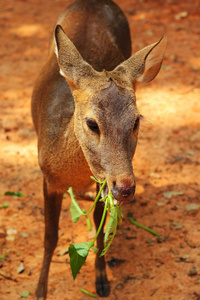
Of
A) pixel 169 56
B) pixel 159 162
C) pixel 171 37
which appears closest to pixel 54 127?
pixel 159 162

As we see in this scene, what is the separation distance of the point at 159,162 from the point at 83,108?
2.41m

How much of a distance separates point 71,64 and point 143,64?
524mm

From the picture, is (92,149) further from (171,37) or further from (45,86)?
(171,37)

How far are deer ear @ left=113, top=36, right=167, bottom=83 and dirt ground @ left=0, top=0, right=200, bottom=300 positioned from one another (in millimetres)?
381

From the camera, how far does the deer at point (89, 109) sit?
8.77 feet

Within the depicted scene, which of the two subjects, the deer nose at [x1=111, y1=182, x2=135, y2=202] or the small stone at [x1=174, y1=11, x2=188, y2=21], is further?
the small stone at [x1=174, y1=11, x2=188, y2=21]

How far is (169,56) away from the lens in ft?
24.3

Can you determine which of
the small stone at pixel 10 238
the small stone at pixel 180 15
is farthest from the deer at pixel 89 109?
the small stone at pixel 180 15

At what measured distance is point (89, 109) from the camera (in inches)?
110

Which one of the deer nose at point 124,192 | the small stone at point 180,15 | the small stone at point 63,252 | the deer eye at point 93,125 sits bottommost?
the small stone at point 63,252

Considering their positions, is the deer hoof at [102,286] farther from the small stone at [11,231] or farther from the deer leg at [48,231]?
the small stone at [11,231]

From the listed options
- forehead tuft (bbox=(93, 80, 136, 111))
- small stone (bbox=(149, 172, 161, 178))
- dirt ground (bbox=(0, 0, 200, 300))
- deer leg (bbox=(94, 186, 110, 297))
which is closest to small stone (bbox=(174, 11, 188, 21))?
dirt ground (bbox=(0, 0, 200, 300))

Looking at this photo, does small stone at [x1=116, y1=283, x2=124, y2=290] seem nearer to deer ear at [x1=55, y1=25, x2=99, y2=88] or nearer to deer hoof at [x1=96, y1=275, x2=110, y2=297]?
deer hoof at [x1=96, y1=275, x2=110, y2=297]

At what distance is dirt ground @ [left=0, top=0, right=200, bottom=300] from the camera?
12.4ft
